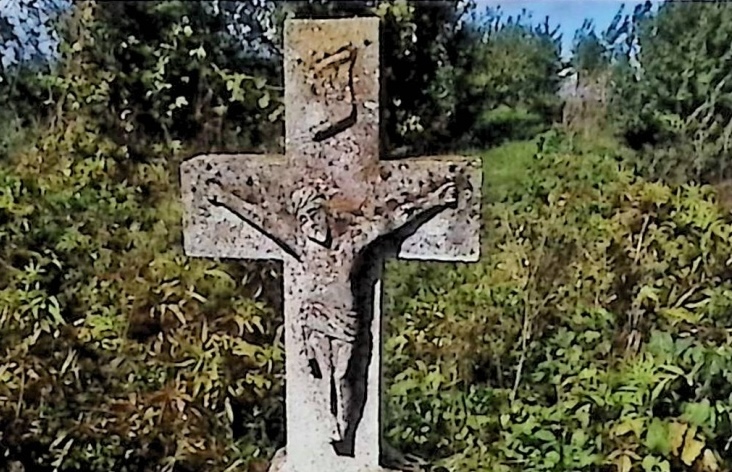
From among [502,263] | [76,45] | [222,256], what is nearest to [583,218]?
[502,263]

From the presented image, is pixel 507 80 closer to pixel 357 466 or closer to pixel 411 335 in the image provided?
pixel 411 335

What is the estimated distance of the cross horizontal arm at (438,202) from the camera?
5.17ft

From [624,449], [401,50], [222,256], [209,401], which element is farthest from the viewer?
[401,50]

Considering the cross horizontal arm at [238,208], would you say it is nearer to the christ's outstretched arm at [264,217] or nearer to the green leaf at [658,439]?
the christ's outstretched arm at [264,217]

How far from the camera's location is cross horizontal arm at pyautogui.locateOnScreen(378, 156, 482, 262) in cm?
158

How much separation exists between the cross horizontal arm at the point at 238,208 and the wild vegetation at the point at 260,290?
0.56m

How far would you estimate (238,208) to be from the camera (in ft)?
5.51

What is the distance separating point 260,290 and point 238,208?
0.95m

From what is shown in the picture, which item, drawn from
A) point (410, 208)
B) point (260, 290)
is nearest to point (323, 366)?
point (410, 208)

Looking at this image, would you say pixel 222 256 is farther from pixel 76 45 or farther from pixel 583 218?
pixel 76 45

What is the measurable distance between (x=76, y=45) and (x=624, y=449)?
190 centimetres

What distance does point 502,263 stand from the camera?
8.70 feet

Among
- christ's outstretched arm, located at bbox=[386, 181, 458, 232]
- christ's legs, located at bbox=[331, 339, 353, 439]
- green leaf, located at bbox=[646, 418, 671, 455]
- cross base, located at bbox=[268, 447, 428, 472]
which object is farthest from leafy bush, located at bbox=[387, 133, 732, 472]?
christ's outstretched arm, located at bbox=[386, 181, 458, 232]

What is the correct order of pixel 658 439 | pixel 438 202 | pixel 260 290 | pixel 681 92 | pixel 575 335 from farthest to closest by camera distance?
pixel 681 92, pixel 260 290, pixel 575 335, pixel 658 439, pixel 438 202
